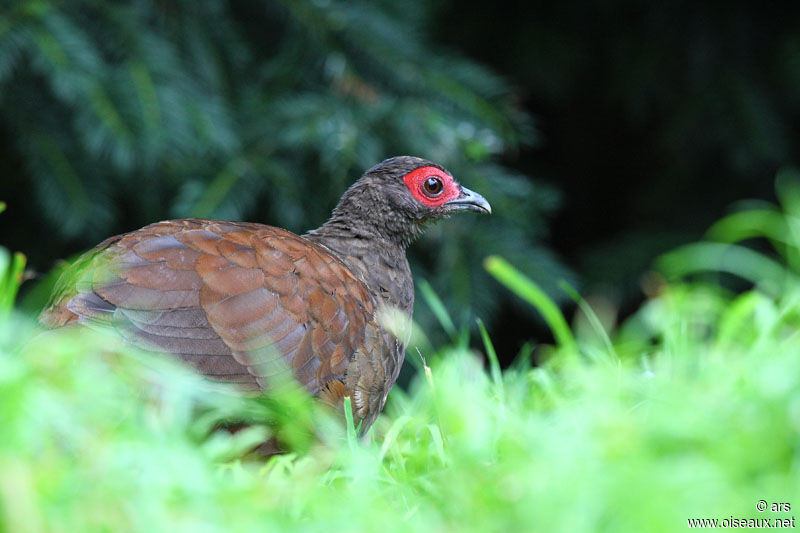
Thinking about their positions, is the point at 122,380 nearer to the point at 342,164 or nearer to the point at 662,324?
the point at 662,324

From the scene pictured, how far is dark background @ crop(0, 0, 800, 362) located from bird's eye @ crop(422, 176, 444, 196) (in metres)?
0.46

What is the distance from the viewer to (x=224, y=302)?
2.11m

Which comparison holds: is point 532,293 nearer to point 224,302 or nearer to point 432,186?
point 224,302

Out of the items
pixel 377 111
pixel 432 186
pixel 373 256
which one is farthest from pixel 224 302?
pixel 377 111

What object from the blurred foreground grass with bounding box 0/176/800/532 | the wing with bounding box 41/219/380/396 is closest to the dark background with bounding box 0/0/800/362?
the wing with bounding box 41/219/380/396

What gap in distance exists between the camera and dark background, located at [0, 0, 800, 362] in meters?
3.06

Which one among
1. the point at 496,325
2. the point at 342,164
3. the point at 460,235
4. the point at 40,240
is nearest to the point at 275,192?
the point at 342,164

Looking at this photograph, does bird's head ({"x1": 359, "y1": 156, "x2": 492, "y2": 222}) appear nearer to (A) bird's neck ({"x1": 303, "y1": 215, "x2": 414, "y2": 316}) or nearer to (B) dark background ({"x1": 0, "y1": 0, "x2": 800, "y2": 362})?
(A) bird's neck ({"x1": 303, "y1": 215, "x2": 414, "y2": 316})

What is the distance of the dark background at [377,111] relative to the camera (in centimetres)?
306

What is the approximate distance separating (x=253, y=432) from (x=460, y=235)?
2055 millimetres

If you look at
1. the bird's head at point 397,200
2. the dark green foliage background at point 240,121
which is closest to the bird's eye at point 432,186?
the bird's head at point 397,200

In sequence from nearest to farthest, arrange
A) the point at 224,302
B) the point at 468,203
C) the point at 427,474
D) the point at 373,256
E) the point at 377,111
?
the point at 427,474 → the point at 224,302 → the point at 373,256 → the point at 468,203 → the point at 377,111

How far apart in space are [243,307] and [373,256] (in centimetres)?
65

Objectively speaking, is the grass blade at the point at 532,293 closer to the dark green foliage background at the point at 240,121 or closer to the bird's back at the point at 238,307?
the bird's back at the point at 238,307
